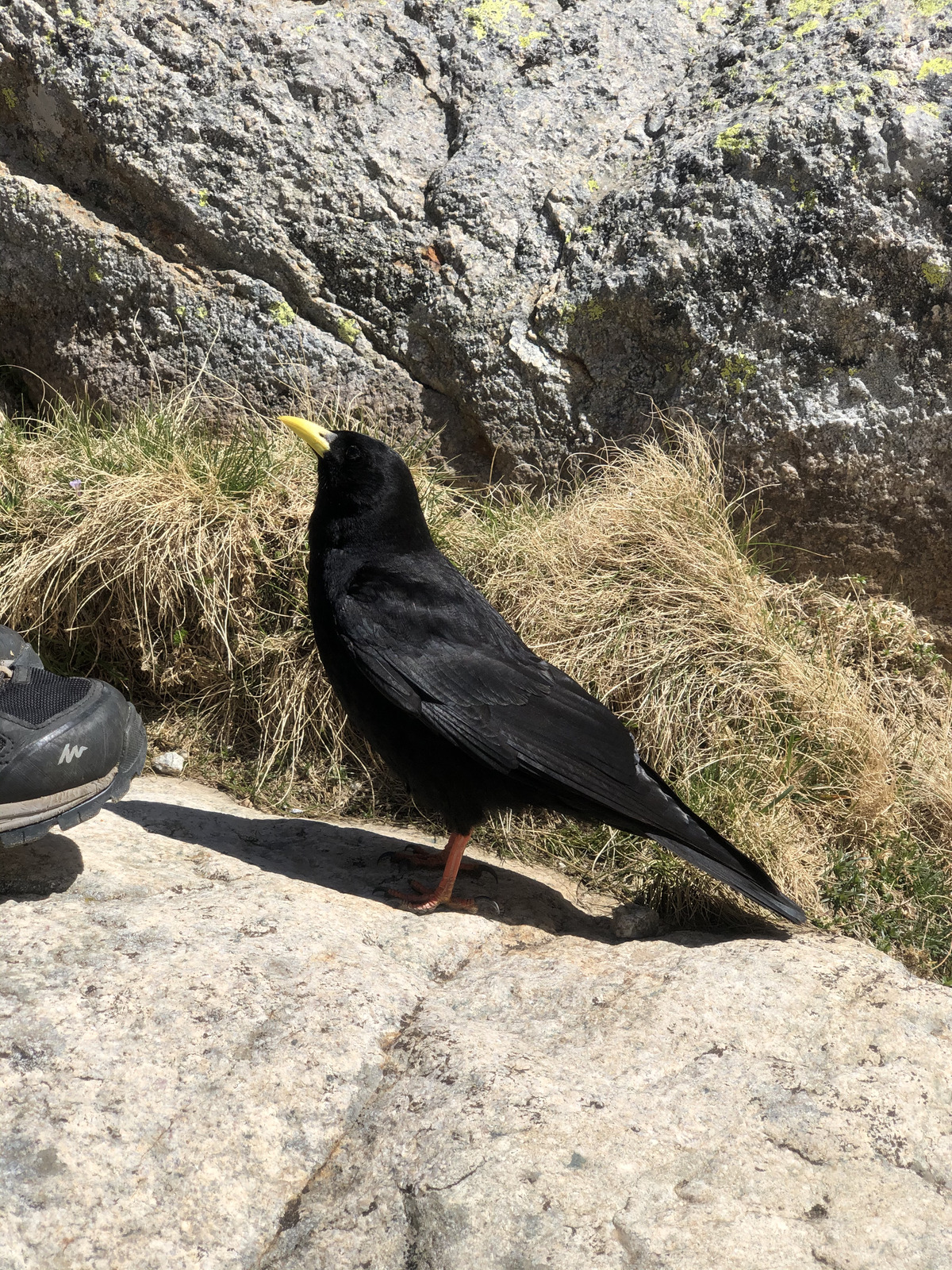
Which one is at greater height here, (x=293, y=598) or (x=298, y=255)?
(x=298, y=255)

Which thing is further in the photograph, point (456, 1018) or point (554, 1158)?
point (456, 1018)

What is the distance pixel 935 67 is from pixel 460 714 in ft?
11.6

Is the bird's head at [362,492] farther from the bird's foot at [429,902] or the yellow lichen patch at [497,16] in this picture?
the yellow lichen patch at [497,16]

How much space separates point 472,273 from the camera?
4.82 meters

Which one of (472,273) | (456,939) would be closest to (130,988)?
(456,939)

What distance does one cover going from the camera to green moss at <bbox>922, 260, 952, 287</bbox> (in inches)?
165

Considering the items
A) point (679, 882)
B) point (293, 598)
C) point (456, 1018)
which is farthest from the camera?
point (293, 598)

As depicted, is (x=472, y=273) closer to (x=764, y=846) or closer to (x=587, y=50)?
(x=587, y=50)

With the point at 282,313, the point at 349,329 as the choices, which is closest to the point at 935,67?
the point at 349,329

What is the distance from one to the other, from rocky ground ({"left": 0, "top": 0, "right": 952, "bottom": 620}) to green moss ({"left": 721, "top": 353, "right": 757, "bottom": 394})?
11 mm

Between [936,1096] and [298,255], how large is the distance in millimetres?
4338

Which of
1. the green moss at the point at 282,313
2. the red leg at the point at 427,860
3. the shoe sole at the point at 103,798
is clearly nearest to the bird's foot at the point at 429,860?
the red leg at the point at 427,860

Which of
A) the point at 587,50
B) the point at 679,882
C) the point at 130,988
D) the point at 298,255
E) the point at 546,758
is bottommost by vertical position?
the point at 130,988

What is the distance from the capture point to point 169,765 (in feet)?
13.4
